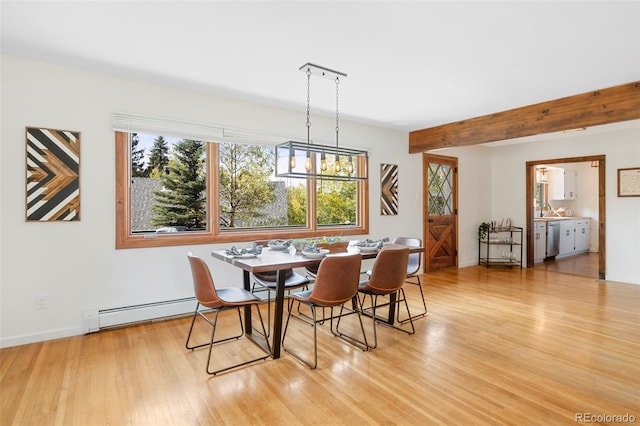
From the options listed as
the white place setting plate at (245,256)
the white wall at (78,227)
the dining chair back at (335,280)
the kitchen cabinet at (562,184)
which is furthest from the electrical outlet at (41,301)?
the kitchen cabinet at (562,184)

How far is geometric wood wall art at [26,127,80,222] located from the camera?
9.82 ft

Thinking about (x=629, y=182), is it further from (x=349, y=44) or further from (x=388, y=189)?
(x=349, y=44)

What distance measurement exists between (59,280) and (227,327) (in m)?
1.58

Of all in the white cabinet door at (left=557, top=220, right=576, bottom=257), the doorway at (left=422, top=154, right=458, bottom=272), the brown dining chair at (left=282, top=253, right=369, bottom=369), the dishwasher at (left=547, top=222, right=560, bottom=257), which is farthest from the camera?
the white cabinet door at (left=557, top=220, right=576, bottom=257)

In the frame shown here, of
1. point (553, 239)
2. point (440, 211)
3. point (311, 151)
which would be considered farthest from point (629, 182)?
point (311, 151)

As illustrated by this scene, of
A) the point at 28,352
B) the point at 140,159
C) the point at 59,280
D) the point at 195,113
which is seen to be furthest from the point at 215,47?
the point at 28,352

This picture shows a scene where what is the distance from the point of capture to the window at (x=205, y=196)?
11.8 ft

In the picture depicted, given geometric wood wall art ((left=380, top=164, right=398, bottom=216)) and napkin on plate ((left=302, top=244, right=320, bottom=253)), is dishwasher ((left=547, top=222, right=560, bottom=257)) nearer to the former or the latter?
geometric wood wall art ((left=380, top=164, right=398, bottom=216))

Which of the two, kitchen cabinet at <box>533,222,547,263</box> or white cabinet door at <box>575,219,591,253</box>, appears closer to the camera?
kitchen cabinet at <box>533,222,547,263</box>

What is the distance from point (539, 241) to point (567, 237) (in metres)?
1.26

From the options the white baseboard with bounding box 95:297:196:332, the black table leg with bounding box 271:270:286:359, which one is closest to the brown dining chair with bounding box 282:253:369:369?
the black table leg with bounding box 271:270:286:359

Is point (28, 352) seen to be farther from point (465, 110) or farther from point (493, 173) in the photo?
point (493, 173)

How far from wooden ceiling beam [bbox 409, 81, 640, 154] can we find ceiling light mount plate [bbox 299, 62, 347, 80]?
2432 mm

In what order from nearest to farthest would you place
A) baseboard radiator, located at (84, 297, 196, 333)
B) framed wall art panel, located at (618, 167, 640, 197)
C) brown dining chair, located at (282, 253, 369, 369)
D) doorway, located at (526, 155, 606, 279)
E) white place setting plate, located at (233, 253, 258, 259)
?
brown dining chair, located at (282, 253, 369, 369), white place setting plate, located at (233, 253, 258, 259), baseboard radiator, located at (84, 297, 196, 333), framed wall art panel, located at (618, 167, 640, 197), doorway, located at (526, 155, 606, 279)
